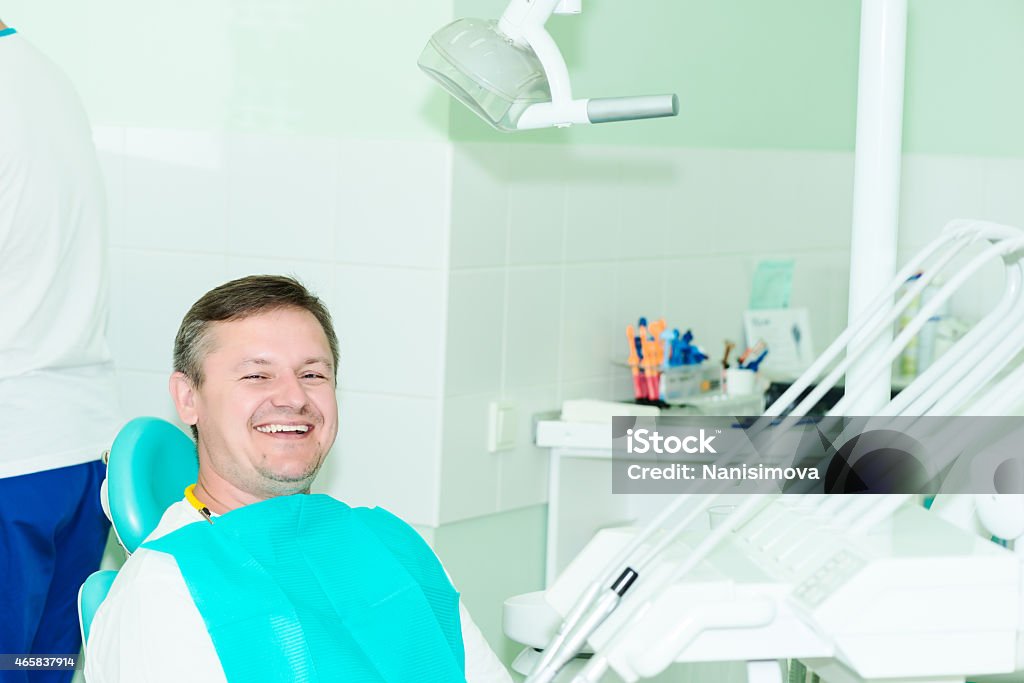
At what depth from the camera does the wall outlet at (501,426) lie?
2463 millimetres

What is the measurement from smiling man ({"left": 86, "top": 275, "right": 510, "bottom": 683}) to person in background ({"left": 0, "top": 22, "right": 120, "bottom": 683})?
44 centimetres

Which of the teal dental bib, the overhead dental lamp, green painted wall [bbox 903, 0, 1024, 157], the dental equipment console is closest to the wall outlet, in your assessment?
the teal dental bib

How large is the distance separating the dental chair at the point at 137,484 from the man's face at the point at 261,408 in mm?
97

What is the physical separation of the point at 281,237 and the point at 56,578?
0.71 meters

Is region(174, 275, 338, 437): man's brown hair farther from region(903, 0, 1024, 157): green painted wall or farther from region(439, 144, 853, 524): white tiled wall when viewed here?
region(903, 0, 1024, 157): green painted wall

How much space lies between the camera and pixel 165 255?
2.49m

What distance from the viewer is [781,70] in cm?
305

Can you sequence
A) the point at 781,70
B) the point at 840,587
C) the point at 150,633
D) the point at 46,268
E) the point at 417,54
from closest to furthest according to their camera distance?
the point at 840,587, the point at 150,633, the point at 46,268, the point at 417,54, the point at 781,70

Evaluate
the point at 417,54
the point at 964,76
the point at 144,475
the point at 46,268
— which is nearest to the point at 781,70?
the point at 964,76

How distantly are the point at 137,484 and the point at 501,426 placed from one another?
903mm

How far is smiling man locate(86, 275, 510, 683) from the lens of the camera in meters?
1.44

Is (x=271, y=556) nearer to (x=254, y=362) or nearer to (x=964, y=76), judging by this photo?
(x=254, y=362)

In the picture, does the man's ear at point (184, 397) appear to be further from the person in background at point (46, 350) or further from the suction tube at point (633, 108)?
the suction tube at point (633, 108)

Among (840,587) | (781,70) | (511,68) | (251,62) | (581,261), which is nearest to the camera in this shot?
(840,587)
